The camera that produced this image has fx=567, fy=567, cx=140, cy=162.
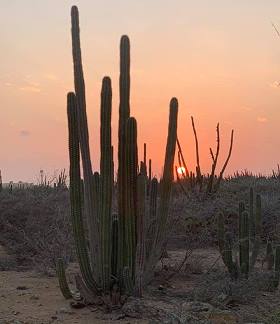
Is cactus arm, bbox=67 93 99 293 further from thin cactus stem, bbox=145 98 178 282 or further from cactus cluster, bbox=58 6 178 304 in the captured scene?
thin cactus stem, bbox=145 98 178 282

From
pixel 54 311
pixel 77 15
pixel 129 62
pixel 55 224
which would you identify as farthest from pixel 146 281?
pixel 55 224

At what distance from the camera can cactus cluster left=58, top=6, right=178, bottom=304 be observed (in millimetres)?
6293

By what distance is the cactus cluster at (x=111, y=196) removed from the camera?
6.29 meters

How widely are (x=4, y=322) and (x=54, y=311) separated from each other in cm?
61

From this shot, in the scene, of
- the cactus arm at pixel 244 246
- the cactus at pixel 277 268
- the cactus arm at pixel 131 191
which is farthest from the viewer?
the cactus arm at pixel 244 246

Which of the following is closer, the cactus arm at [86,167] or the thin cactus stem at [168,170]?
the cactus arm at [86,167]

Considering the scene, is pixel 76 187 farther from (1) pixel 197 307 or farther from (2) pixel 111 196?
(1) pixel 197 307

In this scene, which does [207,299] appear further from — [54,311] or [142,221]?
[54,311]

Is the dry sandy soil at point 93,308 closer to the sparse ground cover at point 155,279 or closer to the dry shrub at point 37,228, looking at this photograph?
the sparse ground cover at point 155,279

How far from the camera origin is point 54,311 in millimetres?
6324

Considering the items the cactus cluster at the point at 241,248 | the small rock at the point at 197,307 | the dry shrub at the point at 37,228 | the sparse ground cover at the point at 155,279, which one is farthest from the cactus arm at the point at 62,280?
the cactus cluster at the point at 241,248

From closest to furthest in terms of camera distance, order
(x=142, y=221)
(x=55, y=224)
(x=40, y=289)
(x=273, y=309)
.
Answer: (x=273, y=309) → (x=142, y=221) → (x=40, y=289) → (x=55, y=224)

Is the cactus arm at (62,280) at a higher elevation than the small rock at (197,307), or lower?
higher

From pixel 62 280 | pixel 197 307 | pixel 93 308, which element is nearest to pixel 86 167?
pixel 62 280
